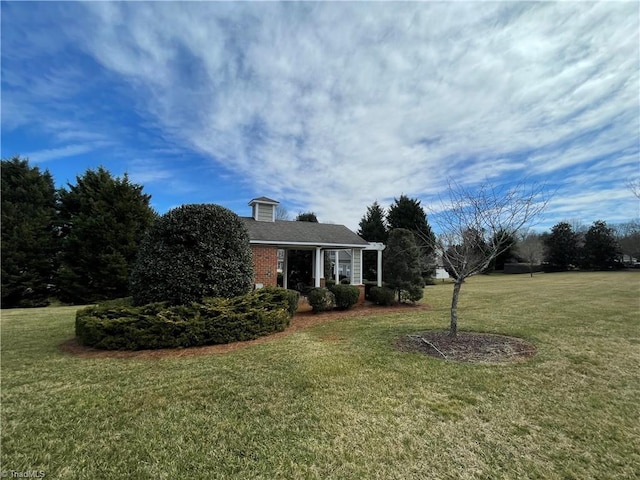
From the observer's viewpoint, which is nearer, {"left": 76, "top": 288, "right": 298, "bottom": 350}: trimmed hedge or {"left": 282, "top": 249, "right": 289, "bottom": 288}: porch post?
{"left": 76, "top": 288, "right": 298, "bottom": 350}: trimmed hedge

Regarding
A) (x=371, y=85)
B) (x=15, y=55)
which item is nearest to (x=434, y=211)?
(x=371, y=85)

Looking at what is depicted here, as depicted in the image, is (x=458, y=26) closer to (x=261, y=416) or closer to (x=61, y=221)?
(x=261, y=416)

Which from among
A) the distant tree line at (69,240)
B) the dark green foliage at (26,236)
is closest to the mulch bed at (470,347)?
the distant tree line at (69,240)

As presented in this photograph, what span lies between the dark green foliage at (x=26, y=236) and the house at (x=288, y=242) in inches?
440

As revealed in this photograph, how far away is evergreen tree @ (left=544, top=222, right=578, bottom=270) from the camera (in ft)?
124

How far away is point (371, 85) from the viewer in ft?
29.8

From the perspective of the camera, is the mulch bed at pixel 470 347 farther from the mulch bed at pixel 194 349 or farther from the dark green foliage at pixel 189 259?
the dark green foliage at pixel 189 259

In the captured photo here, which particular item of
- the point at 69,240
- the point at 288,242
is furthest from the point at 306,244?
the point at 69,240

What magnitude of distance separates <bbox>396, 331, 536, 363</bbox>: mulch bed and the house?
6424mm

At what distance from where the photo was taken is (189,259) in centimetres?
702

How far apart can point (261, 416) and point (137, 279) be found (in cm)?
535

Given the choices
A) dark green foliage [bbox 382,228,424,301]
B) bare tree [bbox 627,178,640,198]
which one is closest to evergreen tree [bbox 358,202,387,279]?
dark green foliage [bbox 382,228,424,301]

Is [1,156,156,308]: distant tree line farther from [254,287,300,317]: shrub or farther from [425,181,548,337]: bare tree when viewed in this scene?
[425,181,548,337]: bare tree

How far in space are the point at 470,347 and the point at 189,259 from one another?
6.53 metres
